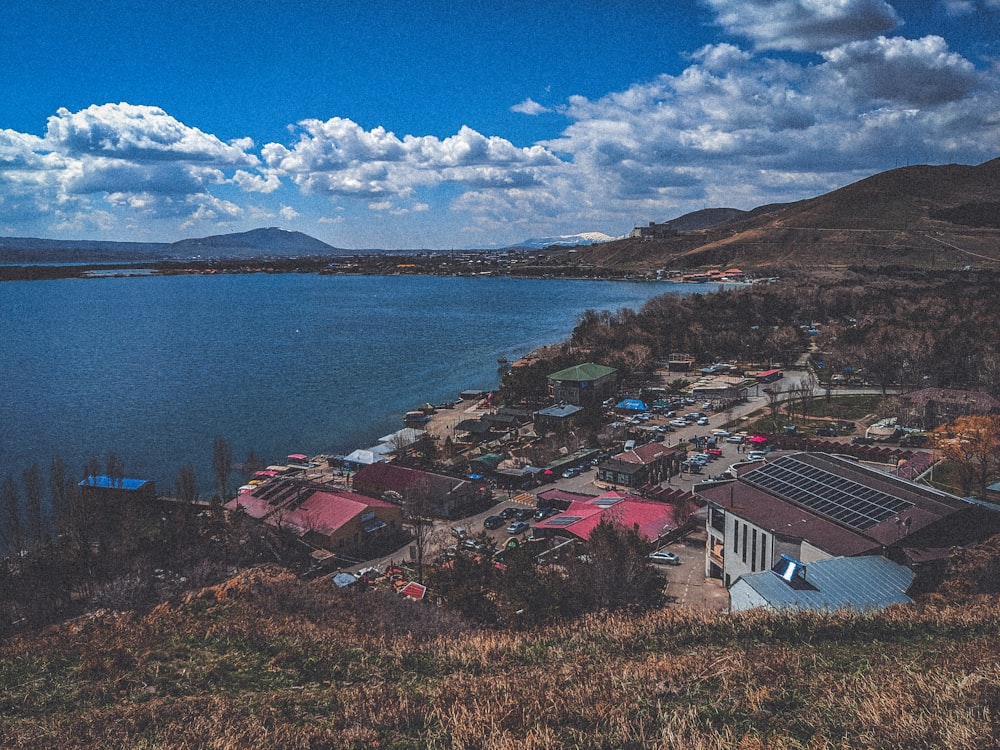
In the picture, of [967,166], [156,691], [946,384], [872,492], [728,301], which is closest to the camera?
[156,691]

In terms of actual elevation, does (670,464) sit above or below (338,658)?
below

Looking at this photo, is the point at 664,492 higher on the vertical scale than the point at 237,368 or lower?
lower

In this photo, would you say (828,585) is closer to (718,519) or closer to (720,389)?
(718,519)

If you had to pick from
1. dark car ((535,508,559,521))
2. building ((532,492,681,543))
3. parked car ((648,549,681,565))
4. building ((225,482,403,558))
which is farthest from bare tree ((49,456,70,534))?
parked car ((648,549,681,565))

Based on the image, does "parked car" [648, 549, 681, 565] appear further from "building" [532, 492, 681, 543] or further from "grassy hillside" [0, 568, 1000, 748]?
"grassy hillside" [0, 568, 1000, 748]

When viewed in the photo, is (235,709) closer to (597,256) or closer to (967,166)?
(967,166)

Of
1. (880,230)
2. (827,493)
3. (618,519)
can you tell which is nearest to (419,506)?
(618,519)

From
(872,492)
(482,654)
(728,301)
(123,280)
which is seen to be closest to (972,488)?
(872,492)
